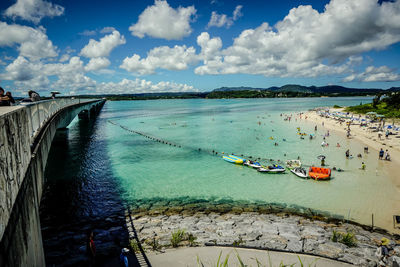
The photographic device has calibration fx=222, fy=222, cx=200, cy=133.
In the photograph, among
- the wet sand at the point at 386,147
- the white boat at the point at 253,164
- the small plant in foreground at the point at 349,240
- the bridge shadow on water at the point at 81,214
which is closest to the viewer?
the bridge shadow on water at the point at 81,214

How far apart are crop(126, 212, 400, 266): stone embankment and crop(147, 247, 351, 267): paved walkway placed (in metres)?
0.65

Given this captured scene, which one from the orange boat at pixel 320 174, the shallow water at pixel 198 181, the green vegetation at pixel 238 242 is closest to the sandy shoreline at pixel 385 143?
the shallow water at pixel 198 181

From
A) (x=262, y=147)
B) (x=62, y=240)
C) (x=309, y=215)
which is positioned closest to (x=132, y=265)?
(x=62, y=240)

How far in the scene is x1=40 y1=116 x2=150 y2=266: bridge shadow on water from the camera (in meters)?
13.2

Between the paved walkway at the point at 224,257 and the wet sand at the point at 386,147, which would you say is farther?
the wet sand at the point at 386,147

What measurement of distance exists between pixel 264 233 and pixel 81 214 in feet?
47.2

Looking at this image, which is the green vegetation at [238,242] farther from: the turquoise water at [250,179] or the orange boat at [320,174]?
the orange boat at [320,174]

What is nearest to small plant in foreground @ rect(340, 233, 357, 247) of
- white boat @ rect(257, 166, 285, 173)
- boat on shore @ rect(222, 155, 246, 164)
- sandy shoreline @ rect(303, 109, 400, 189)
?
white boat @ rect(257, 166, 285, 173)

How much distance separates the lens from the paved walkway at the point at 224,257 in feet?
38.8

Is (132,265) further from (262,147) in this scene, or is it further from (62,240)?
(262,147)

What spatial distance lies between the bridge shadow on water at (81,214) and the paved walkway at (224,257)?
3.38ft

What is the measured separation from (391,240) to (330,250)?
15.8 feet

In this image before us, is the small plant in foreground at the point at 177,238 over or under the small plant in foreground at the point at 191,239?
over

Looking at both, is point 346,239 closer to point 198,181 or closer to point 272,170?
point 272,170
